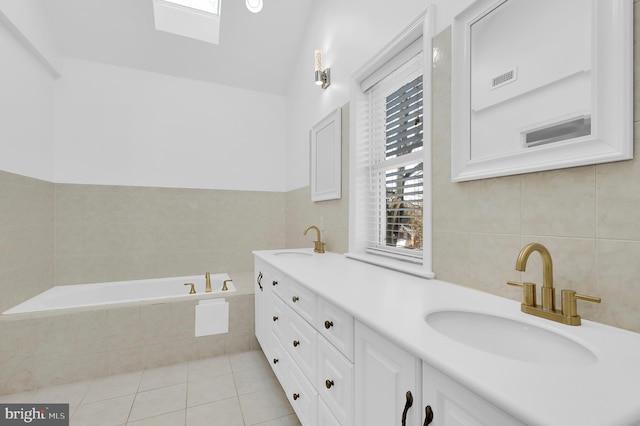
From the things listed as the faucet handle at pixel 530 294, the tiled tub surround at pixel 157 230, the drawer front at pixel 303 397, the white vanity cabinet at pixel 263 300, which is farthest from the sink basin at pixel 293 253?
the faucet handle at pixel 530 294

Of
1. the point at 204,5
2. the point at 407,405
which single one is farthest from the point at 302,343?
the point at 204,5

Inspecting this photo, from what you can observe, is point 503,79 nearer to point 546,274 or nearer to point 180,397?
point 546,274

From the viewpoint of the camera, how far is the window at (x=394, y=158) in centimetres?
143

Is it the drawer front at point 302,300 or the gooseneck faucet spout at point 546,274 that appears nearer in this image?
the gooseneck faucet spout at point 546,274

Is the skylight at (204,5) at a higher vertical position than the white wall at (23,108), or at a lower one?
higher

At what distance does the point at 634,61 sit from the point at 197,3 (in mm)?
3333

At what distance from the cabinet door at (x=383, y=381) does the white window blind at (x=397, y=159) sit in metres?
0.74

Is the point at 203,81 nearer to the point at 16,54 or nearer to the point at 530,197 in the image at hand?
the point at 16,54

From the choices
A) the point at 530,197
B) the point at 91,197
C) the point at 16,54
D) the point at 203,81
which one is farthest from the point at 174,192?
the point at 530,197

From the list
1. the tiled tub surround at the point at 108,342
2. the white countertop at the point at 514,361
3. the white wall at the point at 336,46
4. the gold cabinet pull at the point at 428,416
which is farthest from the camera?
the tiled tub surround at the point at 108,342

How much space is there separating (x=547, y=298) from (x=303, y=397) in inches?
43.5

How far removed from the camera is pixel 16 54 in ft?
6.95

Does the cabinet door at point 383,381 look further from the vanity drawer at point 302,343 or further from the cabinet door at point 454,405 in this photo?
the vanity drawer at point 302,343

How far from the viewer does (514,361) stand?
595 mm
